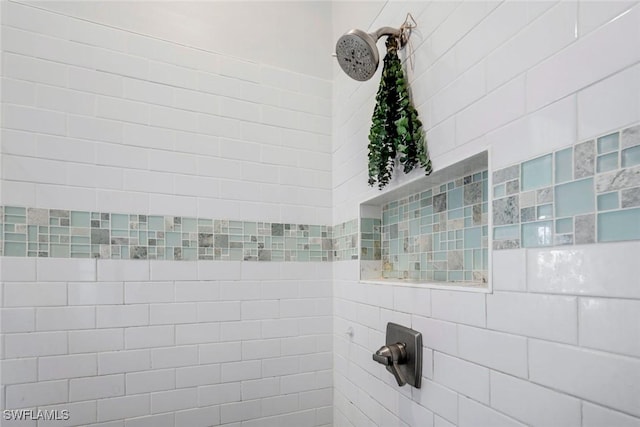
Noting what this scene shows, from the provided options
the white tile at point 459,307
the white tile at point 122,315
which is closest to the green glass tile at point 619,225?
the white tile at point 459,307

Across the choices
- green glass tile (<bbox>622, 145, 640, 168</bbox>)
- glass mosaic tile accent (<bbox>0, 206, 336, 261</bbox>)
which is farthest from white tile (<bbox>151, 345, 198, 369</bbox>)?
green glass tile (<bbox>622, 145, 640, 168</bbox>)

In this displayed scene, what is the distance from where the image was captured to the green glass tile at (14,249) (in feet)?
4.33

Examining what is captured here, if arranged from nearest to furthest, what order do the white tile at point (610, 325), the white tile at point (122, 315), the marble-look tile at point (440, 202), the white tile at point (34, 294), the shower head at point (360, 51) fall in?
the white tile at point (610, 325) < the shower head at point (360, 51) < the marble-look tile at point (440, 202) < the white tile at point (34, 294) < the white tile at point (122, 315)

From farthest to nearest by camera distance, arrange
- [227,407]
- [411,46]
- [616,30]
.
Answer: [227,407]
[411,46]
[616,30]

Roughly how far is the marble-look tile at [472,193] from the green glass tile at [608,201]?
0.44 m

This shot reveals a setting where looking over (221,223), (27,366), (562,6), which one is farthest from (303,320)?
(562,6)

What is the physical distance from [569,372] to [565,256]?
8.3 inches

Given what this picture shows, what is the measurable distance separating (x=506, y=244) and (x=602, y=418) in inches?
13.7

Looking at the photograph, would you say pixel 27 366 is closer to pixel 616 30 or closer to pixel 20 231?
A: pixel 20 231

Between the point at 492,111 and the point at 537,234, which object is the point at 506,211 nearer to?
the point at 537,234

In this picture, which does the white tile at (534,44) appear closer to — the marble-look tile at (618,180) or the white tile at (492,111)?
the white tile at (492,111)

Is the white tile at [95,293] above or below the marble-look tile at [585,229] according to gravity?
below

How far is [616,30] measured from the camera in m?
0.61

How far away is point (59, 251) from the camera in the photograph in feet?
4.54
